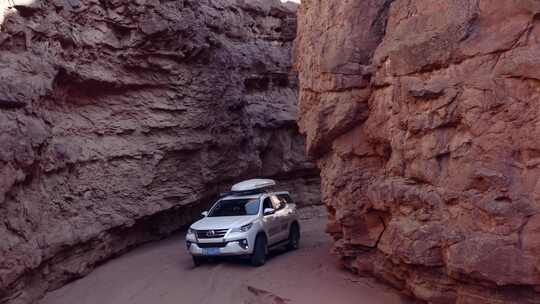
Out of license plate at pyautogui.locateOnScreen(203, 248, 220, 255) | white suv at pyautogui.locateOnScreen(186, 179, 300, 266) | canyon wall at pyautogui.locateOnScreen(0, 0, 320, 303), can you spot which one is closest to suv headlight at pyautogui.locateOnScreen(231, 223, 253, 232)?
white suv at pyautogui.locateOnScreen(186, 179, 300, 266)

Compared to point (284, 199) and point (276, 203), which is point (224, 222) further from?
point (284, 199)

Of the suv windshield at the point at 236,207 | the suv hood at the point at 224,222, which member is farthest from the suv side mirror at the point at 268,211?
the suv hood at the point at 224,222

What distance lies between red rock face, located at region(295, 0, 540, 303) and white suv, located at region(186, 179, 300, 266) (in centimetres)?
257

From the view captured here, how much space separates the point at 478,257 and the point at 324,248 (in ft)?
26.0

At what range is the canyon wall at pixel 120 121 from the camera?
11000 millimetres

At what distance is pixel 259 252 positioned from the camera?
1318 centimetres

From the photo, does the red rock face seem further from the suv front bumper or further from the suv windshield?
the suv windshield

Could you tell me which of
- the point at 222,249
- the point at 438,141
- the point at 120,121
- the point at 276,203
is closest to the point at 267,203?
the point at 276,203

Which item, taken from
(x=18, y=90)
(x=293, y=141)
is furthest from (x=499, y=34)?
(x=293, y=141)

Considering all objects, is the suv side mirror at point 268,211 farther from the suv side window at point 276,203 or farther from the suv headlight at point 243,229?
the suv headlight at point 243,229

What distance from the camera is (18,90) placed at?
423 inches

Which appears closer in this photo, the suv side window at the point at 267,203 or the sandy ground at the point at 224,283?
the sandy ground at the point at 224,283

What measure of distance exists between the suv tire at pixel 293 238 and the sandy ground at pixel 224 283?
1.45 feet

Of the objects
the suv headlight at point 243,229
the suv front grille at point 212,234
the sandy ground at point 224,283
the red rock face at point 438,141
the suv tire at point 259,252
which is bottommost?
the sandy ground at point 224,283
